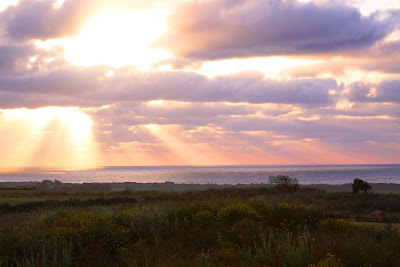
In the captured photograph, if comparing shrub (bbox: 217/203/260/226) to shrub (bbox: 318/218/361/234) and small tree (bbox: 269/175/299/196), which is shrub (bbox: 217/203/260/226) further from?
small tree (bbox: 269/175/299/196)

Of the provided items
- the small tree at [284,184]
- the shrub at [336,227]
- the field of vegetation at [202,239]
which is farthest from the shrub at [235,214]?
the small tree at [284,184]

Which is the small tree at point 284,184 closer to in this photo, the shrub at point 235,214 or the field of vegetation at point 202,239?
the field of vegetation at point 202,239

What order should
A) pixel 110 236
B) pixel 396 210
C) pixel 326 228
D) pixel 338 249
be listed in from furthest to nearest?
pixel 396 210 < pixel 326 228 < pixel 110 236 < pixel 338 249

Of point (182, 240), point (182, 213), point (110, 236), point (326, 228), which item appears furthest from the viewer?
point (182, 213)

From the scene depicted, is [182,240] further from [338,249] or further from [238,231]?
[338,249]

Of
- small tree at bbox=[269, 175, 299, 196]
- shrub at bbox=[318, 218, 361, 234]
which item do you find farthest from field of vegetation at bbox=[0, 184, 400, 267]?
small tree at bbox=[269, 175, 299, 196]

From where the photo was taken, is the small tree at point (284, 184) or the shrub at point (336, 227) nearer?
the shrub at point (336, 227)

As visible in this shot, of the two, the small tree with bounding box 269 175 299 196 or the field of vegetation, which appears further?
the small tree with bounding box 269 175 299 196

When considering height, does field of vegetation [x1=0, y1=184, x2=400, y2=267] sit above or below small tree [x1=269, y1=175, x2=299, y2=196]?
below

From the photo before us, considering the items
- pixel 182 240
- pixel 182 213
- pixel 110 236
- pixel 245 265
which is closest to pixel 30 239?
pixel 110 236

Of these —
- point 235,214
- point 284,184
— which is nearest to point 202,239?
point 235,214

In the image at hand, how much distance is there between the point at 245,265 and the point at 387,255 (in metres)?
3.48

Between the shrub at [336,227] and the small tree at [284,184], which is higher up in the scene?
the small tree at [284,184]

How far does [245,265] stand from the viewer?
1036 centimetres
